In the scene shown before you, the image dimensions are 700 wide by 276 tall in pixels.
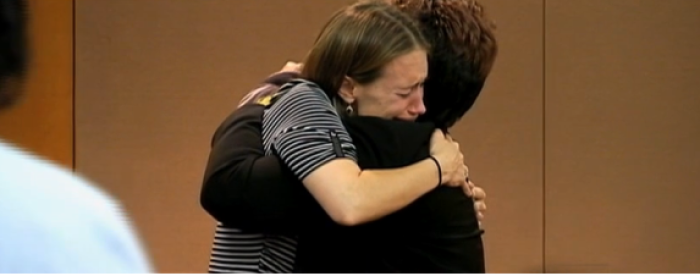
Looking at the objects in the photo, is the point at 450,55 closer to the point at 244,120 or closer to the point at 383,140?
the point at 383,140

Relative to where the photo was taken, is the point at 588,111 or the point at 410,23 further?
the point at 588,111

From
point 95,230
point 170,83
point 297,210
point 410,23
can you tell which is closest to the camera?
point 95,230

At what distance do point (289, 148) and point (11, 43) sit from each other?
76 centimetres

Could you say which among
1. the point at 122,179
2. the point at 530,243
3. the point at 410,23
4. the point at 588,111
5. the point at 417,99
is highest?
the point at 410,23

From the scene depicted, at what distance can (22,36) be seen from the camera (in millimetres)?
651

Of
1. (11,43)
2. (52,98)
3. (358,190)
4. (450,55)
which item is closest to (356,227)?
(358,190)

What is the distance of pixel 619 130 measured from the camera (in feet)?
9.45

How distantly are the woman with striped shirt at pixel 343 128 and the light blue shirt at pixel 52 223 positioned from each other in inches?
29.4

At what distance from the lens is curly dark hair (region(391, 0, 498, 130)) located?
5.14 feet

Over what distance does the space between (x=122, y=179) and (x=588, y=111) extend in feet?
4.65

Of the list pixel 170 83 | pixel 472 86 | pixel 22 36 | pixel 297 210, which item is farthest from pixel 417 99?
pixel 170 83

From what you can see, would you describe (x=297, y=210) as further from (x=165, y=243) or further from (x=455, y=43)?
(x=165, y=243)

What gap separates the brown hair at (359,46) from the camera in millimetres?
1477

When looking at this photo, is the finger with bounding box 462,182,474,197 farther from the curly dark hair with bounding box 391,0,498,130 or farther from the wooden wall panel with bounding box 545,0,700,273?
the wooden wall panel with bounding box 545,0,700,273
